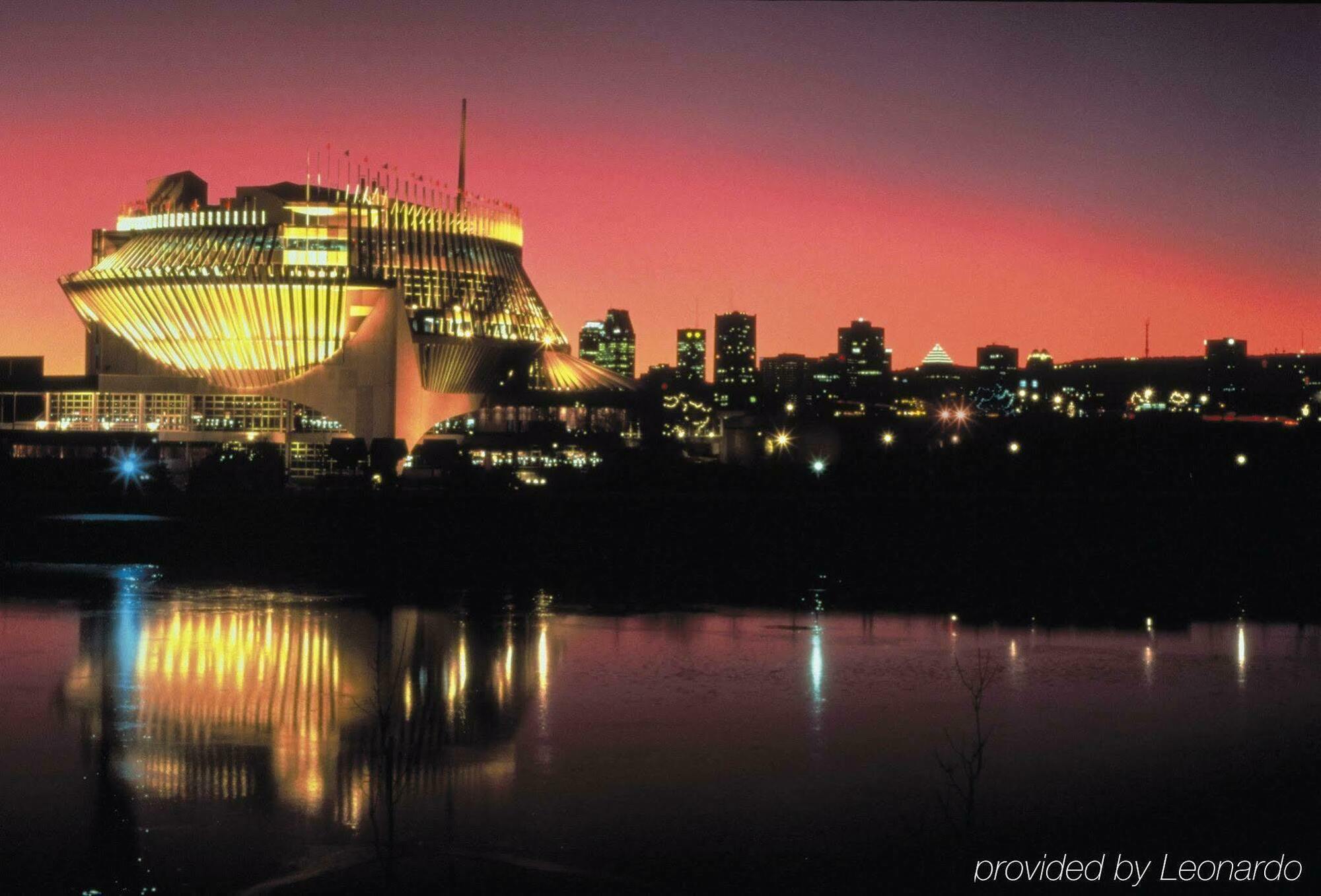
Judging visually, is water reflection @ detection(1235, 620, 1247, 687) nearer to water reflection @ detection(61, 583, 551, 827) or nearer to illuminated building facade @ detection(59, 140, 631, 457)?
water reflection @ detection(61, 583, 551, 827)

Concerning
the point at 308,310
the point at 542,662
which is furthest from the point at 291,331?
the point at 542,662

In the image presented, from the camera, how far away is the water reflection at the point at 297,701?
1728cm

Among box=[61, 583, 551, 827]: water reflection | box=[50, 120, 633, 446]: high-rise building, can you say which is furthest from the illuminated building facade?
box=[61, 583, 551, 827]: water reflection

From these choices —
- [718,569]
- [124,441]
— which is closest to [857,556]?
[718,569]

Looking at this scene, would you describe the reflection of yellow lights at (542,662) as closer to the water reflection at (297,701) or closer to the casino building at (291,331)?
the water reflection at (297,701)

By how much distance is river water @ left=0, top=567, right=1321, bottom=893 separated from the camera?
14.8 meters

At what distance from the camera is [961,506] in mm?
57156

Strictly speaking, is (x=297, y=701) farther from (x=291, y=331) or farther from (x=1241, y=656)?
(x=291, y=331)

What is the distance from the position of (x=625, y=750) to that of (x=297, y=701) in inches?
215

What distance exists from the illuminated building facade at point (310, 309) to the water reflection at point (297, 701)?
2443 inches

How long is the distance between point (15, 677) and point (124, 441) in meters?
64.7

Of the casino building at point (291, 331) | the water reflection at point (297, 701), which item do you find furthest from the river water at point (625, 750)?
the casino building at point (291, 331)

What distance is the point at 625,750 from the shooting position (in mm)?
18891

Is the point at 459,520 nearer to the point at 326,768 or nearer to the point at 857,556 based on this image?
the point at 857,556
